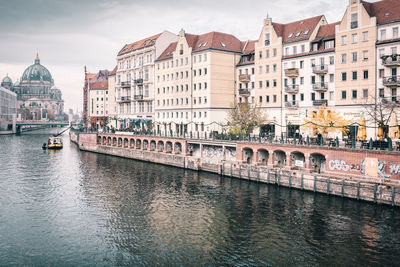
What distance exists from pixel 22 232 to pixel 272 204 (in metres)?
27.4

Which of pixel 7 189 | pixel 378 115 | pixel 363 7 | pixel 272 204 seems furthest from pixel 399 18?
pixel 7 189

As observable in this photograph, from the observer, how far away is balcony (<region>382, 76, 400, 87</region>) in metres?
57.7

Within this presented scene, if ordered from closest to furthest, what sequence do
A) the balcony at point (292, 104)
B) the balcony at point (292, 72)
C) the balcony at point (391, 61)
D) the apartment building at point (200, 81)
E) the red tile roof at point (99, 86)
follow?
the balcony at point (391, 61) < the balcony at point (292, 72) < the balcony at point (292, 104) < the apartment building at point (200, 81) < the red tile roof at point (99, 86)

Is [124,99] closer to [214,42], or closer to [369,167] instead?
[214,42]

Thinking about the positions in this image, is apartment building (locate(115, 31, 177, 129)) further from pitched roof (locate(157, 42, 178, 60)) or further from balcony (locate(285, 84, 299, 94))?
balcony (locate(285, 84, 299, 94))

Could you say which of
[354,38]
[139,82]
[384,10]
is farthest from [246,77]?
[139,82]

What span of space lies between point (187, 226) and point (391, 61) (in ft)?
140

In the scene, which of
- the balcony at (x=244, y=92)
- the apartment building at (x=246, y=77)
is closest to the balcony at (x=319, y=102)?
the apartment building at (x=246, y=77)

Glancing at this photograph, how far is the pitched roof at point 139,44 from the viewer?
10872 centimetres

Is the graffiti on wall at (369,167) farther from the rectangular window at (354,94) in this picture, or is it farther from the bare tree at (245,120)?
the bare tree at (245,120)

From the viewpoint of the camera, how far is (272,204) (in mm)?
45125

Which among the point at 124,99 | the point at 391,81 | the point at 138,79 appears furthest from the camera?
the point at 124,99

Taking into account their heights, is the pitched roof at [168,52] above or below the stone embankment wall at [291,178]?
above

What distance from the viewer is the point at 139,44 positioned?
388ft
